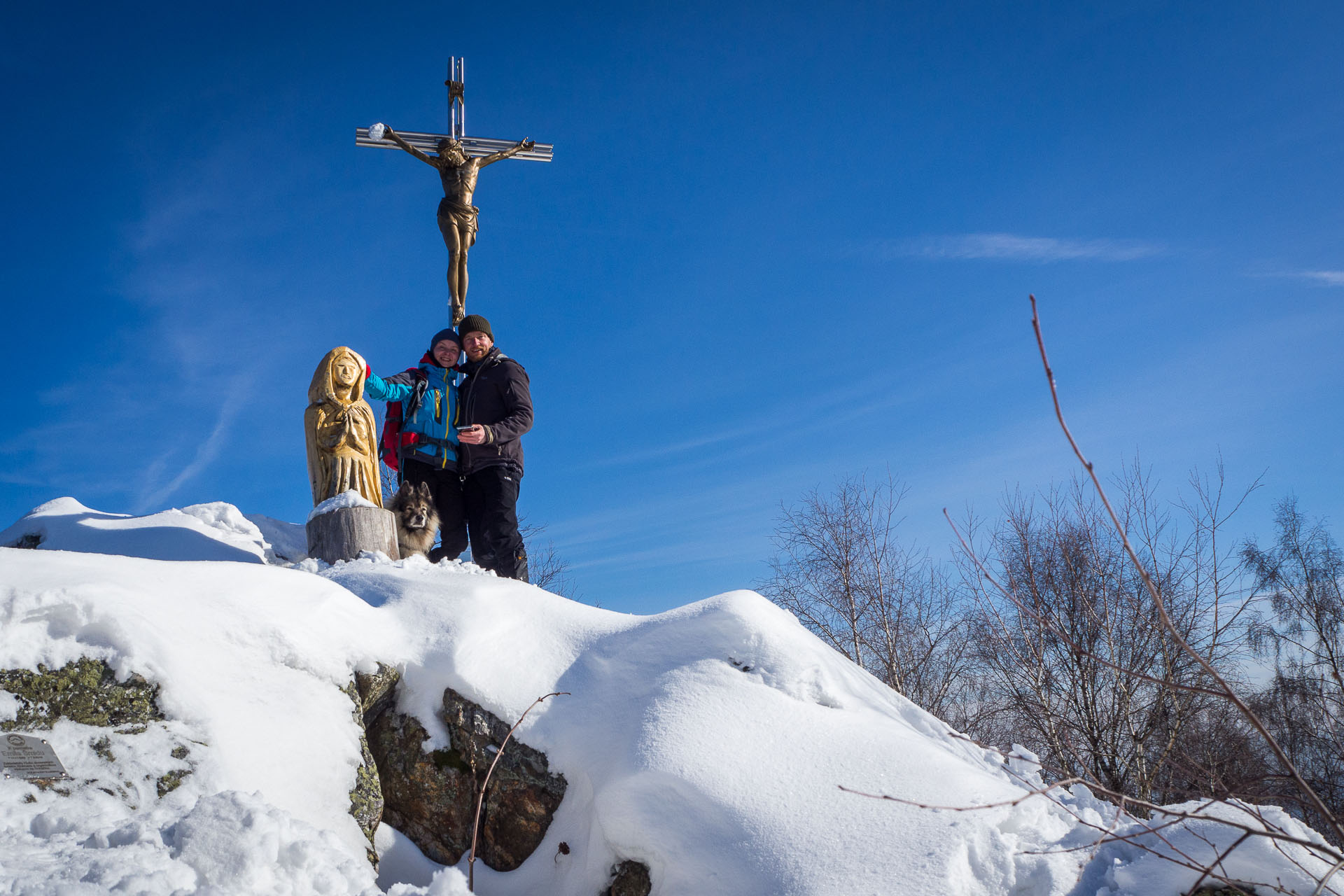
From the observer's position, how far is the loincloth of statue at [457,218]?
9422mm

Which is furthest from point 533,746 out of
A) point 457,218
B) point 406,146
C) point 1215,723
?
point 1215,723

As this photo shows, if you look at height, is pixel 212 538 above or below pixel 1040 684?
above

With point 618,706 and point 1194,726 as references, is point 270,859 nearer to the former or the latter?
point 618,706

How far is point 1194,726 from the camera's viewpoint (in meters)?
12.0

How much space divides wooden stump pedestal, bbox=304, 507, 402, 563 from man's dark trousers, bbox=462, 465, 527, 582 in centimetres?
67

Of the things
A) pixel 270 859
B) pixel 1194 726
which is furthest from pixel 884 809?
pixel 1194 726

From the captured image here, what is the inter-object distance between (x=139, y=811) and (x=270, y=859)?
2.19 feet

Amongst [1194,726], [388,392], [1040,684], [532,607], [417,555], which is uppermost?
[388,392]

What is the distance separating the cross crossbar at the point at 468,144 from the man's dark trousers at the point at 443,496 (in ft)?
16.8

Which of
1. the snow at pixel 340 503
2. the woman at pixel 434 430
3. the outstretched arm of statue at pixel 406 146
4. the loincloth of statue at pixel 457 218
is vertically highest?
the outstretched arm of statue at pixel 406 146

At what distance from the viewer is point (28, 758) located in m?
2.44

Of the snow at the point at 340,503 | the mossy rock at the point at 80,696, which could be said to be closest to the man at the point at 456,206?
the snow at the point at 340,503

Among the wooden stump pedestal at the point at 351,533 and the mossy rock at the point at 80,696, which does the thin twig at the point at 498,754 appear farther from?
the wooden stump pedestal at the point at 351,533

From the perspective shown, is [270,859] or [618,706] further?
[618,706]
